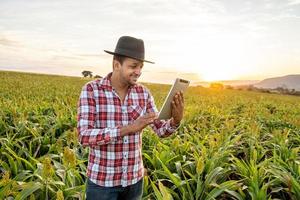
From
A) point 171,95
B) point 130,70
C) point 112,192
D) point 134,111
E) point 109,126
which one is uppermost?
point 130,70

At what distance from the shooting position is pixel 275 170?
14.8 feet

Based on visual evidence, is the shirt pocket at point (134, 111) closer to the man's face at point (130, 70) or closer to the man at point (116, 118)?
the man at point (116, 118)

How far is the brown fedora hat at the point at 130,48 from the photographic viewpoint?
109 inches

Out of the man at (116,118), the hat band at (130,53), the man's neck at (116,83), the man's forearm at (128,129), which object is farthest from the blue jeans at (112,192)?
the hat band at (130,53)

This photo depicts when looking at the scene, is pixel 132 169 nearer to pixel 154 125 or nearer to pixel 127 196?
pixel 127 196

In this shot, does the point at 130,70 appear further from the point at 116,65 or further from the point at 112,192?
the point at 112,192

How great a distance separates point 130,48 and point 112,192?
111 centimetres

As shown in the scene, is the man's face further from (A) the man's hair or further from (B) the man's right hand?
(B) the man's right hand

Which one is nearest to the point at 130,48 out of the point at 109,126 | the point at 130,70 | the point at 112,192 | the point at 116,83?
the point at 130,70

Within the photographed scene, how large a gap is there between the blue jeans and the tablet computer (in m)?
0.60

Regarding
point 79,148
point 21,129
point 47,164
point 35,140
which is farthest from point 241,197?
point 21,129

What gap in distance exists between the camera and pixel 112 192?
9.58 feet

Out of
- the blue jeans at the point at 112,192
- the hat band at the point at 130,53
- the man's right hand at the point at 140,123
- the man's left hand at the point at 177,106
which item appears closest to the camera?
the man's right hand at the point at 140,123

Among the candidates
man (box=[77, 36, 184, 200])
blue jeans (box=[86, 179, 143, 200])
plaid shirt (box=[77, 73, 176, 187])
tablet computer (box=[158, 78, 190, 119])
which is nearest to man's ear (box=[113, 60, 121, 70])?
man (box=[77, 36, 184, 200])
